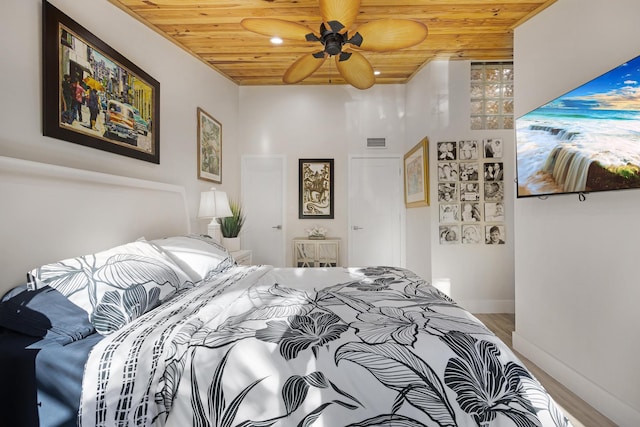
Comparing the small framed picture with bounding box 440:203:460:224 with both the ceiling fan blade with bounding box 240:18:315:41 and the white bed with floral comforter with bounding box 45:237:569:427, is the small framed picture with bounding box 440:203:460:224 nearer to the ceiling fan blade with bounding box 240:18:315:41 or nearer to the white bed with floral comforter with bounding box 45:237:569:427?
the ceiling fan blade with bounding box 240:18:315:41

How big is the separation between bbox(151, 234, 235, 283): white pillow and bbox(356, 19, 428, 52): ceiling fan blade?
1764 millimetres

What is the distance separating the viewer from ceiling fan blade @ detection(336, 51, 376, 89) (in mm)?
2231

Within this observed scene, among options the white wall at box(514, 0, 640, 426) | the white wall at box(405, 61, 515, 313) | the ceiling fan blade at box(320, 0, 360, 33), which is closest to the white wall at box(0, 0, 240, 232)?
the ceiling fan blade at box(320, 0, 360, 33)

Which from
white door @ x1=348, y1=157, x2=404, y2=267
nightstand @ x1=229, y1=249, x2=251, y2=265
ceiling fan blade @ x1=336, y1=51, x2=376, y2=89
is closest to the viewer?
ceiling fan blade @ x1=336, y1=51, x2=376, y2=89

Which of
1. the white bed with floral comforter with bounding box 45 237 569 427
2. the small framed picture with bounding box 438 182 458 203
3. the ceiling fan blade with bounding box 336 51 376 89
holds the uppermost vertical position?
the ceiling fan blade with bounding box 336 51 376 89

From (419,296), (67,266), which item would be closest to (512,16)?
(419,296)

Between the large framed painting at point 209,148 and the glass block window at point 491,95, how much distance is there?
2.99 meters

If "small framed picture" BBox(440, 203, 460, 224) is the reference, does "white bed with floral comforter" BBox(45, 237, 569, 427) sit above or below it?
below

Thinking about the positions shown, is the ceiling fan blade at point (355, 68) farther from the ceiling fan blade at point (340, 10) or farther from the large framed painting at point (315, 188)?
the large framed painting at point (315, 188)

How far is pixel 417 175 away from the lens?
153 inches

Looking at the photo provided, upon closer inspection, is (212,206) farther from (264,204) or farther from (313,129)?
(313,129)

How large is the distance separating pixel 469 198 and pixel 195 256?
2.98 meters

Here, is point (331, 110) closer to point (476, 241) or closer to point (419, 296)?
point (476, 241)

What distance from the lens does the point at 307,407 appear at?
36.5 inches
